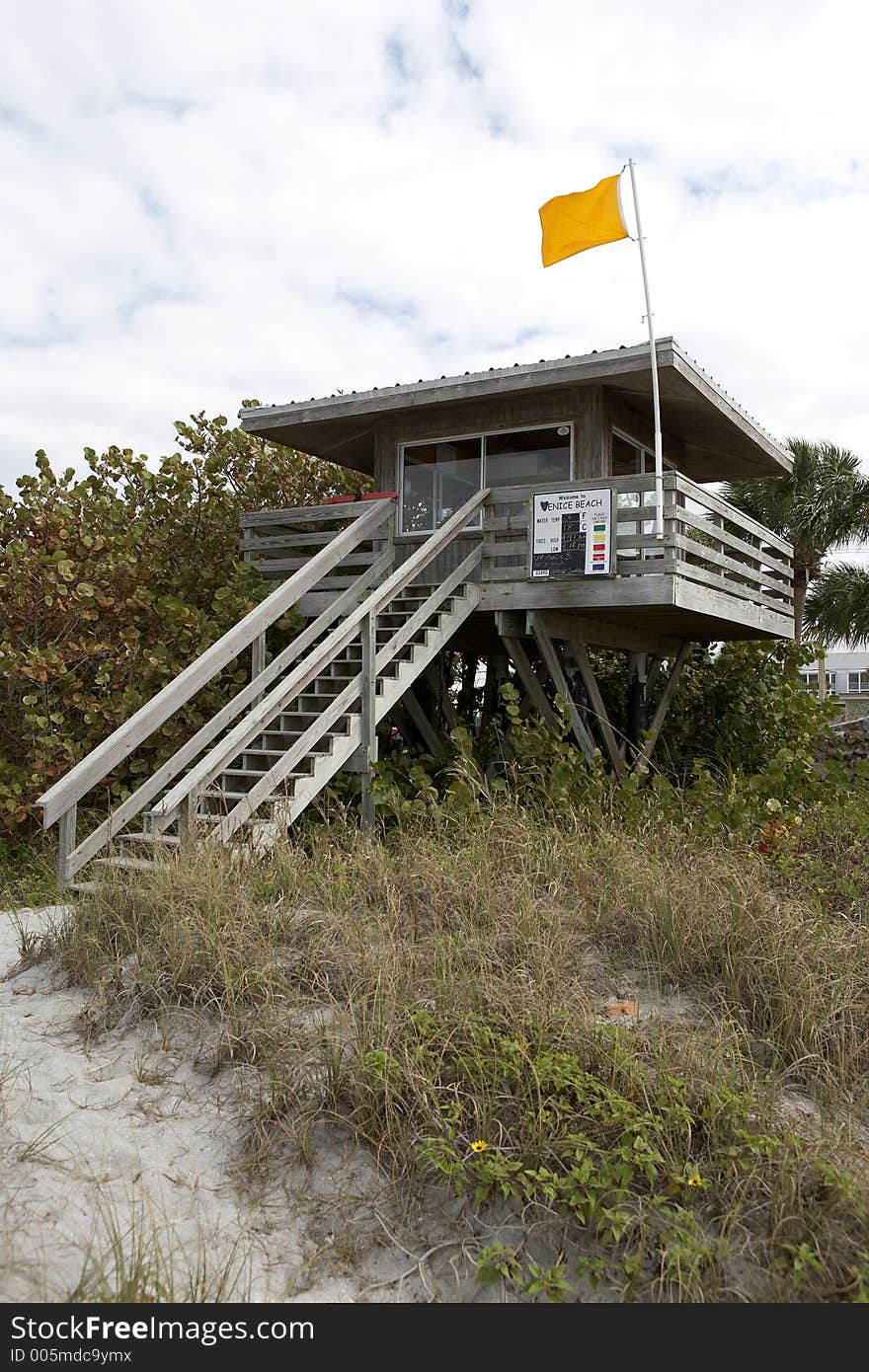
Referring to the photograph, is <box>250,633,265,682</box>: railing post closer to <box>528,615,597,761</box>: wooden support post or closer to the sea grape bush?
the sea grape bush

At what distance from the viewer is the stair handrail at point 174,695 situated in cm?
706

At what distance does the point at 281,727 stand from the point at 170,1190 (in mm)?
5818

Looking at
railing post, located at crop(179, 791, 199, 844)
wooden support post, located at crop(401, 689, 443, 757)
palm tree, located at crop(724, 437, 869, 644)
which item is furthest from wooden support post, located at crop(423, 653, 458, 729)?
palm tree, located at crop(724, 437, 869, 644)

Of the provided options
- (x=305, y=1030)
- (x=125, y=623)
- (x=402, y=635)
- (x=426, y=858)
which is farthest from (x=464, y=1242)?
(x=125, y=623)

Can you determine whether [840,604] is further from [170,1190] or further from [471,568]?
[170,1190]

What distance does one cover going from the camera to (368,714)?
8.95 m

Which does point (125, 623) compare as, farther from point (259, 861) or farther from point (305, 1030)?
point (305, 1030)

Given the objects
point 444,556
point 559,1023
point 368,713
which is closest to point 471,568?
point 444,556

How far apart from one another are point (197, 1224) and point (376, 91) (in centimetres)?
701

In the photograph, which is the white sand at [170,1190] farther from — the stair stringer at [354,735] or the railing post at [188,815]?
the stair stringer at [354,735]

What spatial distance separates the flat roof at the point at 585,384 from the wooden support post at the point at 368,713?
3365mm

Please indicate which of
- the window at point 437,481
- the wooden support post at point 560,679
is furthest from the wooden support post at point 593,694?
the window at point 437,481

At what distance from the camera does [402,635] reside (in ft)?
31.2

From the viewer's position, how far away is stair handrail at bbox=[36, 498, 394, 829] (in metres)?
7.06
